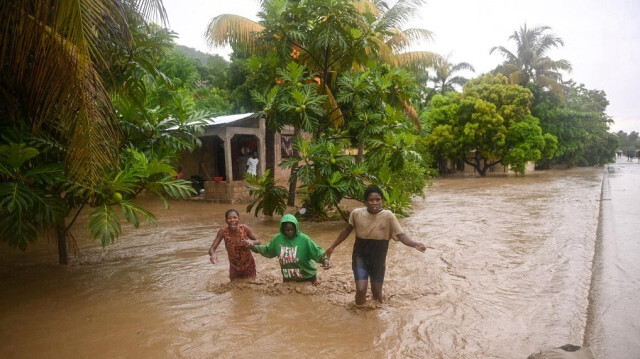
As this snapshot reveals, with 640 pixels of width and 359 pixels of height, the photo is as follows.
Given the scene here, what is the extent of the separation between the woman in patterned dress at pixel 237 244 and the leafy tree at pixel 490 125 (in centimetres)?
2218

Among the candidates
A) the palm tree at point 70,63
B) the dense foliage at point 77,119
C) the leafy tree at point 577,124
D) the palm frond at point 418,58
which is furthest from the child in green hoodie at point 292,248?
the leafy tree at point 577,124

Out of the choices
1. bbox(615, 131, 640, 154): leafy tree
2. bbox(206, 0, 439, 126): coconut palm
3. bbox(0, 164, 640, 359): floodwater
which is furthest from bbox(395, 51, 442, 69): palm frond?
bbox(615, 131, 640, 154): leafy tree

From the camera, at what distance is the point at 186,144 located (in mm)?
6703

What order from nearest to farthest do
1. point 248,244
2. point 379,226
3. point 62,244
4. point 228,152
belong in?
1. point 379,226
2. point 248,244
3. point 62,244
4. point 228,152

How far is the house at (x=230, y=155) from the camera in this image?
14289 millimetres

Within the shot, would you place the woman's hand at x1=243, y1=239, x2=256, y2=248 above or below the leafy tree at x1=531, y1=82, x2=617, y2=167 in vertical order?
below

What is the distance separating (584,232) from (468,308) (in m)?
5.61

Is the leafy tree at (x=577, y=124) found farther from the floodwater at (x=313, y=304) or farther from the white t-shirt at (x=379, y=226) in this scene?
the white t-shirt at (x=379, y=226)

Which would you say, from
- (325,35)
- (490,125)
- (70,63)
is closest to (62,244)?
(70,63)

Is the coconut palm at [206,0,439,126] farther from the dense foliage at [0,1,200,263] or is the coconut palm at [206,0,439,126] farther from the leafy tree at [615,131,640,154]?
the leafy tree at [615,131,640,154]

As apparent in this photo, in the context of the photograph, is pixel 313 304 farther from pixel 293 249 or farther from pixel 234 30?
pixel 234 30

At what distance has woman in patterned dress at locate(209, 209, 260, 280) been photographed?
5.04 m

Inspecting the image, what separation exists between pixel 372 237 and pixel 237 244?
1.74 meters

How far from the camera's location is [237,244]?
5.16m
